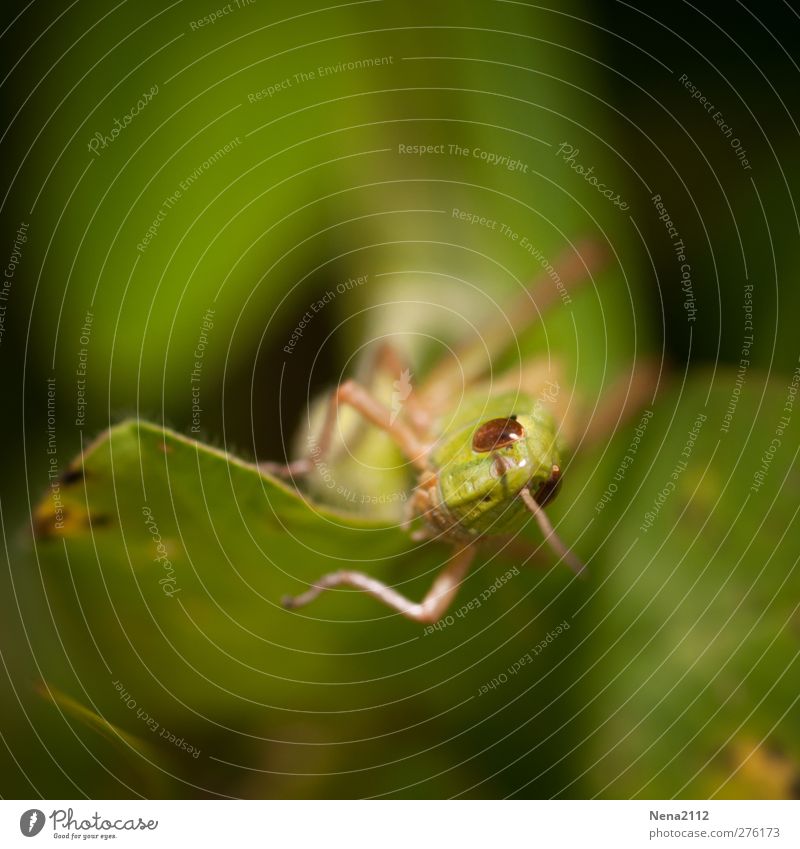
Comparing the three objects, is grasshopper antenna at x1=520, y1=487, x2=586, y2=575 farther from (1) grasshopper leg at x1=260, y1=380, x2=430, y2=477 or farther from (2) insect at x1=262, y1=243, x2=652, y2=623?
(1) grasshopper leg at x1=260, y1=380, x2=430, y2=477

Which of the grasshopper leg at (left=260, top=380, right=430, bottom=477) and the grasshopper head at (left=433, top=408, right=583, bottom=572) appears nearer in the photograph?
the grasshopper head at (left=433, top=408, right=583, bottom=572)

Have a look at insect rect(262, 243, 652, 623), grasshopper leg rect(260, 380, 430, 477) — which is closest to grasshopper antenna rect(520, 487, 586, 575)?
insect rect(262, 243, 652, 623)

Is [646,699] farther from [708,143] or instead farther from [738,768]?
[708,143]

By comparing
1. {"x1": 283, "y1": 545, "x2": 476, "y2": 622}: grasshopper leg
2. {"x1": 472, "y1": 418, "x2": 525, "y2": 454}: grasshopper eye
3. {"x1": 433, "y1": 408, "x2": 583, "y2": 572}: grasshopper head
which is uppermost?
{"x1": 472, "y1": 418, "x2": 525, "y2": 454}: grasshopper eye

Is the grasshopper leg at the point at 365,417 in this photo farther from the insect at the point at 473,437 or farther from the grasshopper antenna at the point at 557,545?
the grasshopper antenna at the point at 557,545

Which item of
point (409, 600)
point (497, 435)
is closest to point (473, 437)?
point (497, 435)

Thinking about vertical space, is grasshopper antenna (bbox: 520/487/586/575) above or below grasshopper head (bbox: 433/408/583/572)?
below

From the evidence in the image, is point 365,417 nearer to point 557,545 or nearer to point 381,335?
point 381,335
